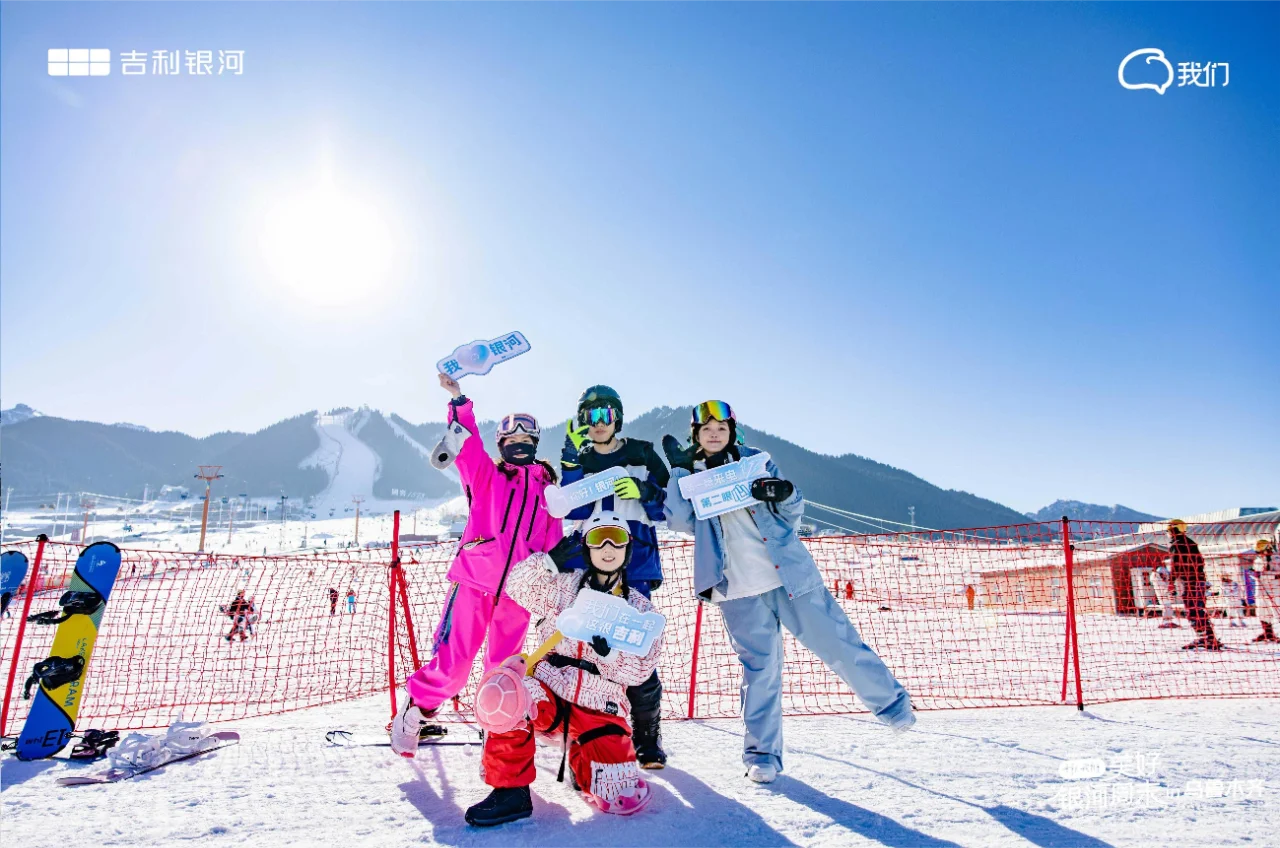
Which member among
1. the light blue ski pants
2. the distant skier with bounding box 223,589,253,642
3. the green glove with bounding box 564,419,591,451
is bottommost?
the distant skier with bounding box 223,589,253,642

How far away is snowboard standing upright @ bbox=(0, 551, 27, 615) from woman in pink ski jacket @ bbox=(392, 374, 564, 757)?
2.91m

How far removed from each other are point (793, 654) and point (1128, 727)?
5.36 meters

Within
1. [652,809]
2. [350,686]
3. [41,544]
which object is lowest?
[350,686]

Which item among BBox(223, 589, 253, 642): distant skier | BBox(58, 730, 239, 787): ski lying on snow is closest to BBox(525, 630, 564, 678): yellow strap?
BBox(58, 730, 239, 787): ski lying on snow

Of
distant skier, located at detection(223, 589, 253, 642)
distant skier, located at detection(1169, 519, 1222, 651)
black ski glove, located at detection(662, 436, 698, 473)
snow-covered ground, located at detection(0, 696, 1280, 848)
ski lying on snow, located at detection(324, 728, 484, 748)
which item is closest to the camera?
snow-covered ground, located at detection(0, 696, 1280, 848)

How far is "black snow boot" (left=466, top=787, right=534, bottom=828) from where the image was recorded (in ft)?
8.97

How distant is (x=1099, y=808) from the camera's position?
2.89 meters

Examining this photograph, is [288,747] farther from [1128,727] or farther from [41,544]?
[1128,727]

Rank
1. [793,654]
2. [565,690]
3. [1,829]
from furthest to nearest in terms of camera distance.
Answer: [793,654]
[565,690]
[1,829]

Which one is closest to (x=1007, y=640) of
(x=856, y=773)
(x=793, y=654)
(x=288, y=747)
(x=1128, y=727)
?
(x=793, y=654)

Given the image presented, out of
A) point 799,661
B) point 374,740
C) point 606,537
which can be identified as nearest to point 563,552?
point 606,537

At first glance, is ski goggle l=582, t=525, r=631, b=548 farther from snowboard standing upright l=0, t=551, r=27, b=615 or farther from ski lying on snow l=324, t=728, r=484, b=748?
snowboard standing upright l=0, t=551, r=27, b=615

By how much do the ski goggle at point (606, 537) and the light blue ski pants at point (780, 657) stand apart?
0.86 metres

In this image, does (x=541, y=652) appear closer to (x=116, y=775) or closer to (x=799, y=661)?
(x=116, y=775)
